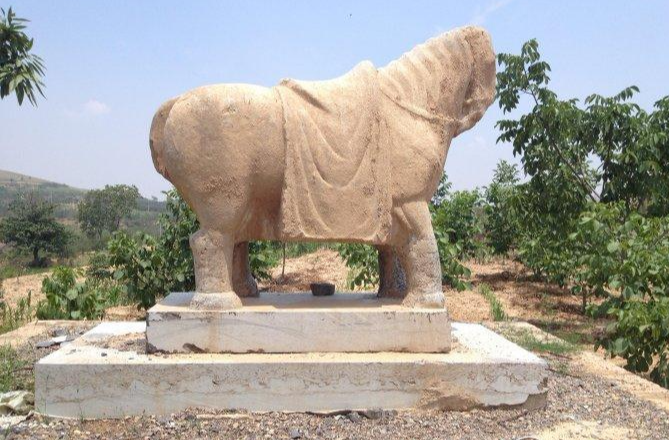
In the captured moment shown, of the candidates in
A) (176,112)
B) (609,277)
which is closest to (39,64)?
(176,112)

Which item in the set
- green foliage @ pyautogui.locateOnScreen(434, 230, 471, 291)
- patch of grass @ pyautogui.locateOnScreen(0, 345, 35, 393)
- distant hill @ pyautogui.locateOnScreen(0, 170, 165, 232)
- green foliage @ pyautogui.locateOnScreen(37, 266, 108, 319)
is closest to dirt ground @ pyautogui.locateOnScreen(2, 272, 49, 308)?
green foliage @ pyautogui.locateOnScreen(37, 266, 108, 319)

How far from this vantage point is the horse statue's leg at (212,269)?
4.07 m

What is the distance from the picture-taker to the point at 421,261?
4.21m

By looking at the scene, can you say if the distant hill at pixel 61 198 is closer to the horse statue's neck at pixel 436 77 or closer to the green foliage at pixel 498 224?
the green foliage at pixel 498 224

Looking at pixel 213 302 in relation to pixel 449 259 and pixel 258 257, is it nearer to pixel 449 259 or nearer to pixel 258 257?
pixel 258 257

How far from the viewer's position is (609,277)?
582 cm

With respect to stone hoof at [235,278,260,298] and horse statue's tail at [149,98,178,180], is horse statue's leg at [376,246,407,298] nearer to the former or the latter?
stone hoof at [235,278,260,298]

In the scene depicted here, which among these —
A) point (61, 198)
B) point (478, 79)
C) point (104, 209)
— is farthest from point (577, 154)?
point (61, 198)

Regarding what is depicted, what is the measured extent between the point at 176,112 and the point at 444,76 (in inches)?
74.3

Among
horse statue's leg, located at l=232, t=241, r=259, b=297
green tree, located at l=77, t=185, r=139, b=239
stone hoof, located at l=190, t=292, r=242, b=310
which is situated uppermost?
green tree, located at l=77, t=185, r=139, b=239

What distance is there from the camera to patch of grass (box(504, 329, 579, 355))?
19.4 feet

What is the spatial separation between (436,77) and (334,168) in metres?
1.01

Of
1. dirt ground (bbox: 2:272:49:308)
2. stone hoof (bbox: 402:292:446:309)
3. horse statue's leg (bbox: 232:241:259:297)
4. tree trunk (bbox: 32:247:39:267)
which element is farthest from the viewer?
tree trunk (bbox: 32:247:39:267)

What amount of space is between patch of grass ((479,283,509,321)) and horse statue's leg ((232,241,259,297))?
4.45 metres
